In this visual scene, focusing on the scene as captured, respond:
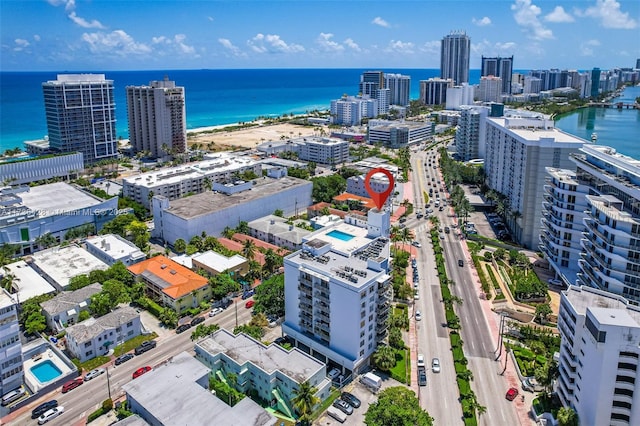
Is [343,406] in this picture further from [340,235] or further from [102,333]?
[102,333]

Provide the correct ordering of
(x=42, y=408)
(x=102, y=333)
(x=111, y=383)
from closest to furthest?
(x=42, y=408), (x=111, y=383), (x=102, y=333)

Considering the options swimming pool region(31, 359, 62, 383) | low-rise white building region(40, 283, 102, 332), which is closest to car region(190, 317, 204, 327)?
low-rise white building region(40, 283, 102, 332)

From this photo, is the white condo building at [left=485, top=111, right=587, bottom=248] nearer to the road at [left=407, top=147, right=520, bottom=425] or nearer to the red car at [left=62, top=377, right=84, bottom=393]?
the road at [left=407, top=147, right=520, bottom=425]

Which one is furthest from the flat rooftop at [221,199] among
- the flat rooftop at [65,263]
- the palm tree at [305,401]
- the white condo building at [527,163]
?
the palm tree at [305,401]

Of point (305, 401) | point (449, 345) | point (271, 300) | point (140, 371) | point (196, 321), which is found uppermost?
point (271, 300)

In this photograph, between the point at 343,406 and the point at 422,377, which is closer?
the point at 343,406

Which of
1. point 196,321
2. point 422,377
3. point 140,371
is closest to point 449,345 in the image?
point 422,377
